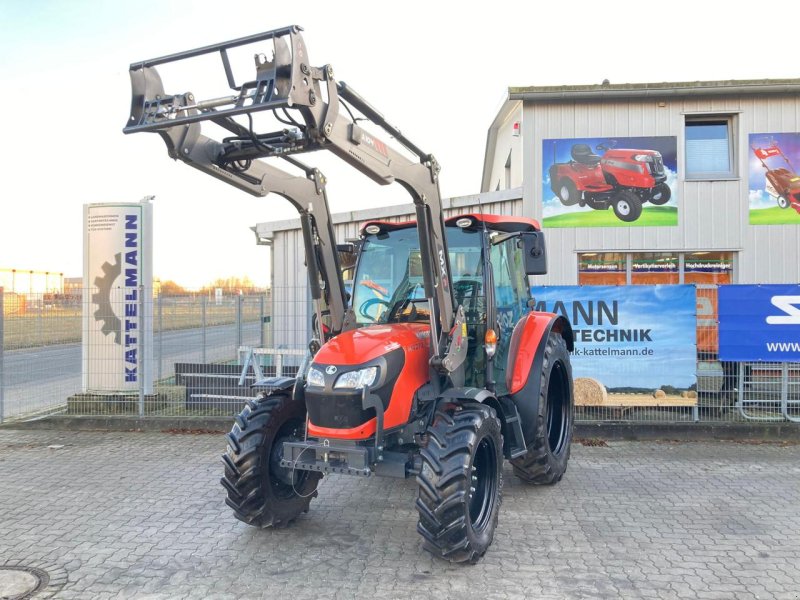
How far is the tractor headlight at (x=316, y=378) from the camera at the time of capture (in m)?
4.25

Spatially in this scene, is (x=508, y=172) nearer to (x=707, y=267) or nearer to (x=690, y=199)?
(x=690, y=199)

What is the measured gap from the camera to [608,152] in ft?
35.4

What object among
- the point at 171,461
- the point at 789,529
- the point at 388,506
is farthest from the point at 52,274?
the point at 789,529

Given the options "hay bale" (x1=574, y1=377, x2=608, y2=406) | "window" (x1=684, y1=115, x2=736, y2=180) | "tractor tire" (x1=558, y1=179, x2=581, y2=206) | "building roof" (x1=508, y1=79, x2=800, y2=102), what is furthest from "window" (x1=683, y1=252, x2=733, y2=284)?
"hay bale" (x1=574, y1=377, x2=608, y2=406)

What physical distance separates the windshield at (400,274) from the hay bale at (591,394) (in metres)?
3.63

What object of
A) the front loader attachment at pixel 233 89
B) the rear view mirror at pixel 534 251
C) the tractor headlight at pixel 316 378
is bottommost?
the tractor headlight at pixel 316 378

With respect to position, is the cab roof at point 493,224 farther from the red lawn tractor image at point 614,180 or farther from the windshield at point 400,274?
the red lawn tractor image at point 614,180

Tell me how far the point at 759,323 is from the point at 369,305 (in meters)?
5.37

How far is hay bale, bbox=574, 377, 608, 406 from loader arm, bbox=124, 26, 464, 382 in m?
3.77

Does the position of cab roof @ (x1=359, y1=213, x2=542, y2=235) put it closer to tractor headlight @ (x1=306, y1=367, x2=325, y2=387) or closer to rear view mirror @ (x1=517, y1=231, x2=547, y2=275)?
rear view mirror @ (x1=517, y1=231, x2=547, y2=275)

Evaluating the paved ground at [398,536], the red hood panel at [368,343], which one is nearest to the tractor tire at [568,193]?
the paved ground at [398,536]

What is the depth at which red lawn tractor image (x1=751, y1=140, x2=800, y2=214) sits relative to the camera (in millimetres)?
10680

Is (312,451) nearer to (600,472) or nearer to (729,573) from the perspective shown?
(729,573)

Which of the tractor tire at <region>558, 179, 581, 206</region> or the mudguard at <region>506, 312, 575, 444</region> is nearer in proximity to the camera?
the mudguard at <region>506, 312, 575, 444</region>
